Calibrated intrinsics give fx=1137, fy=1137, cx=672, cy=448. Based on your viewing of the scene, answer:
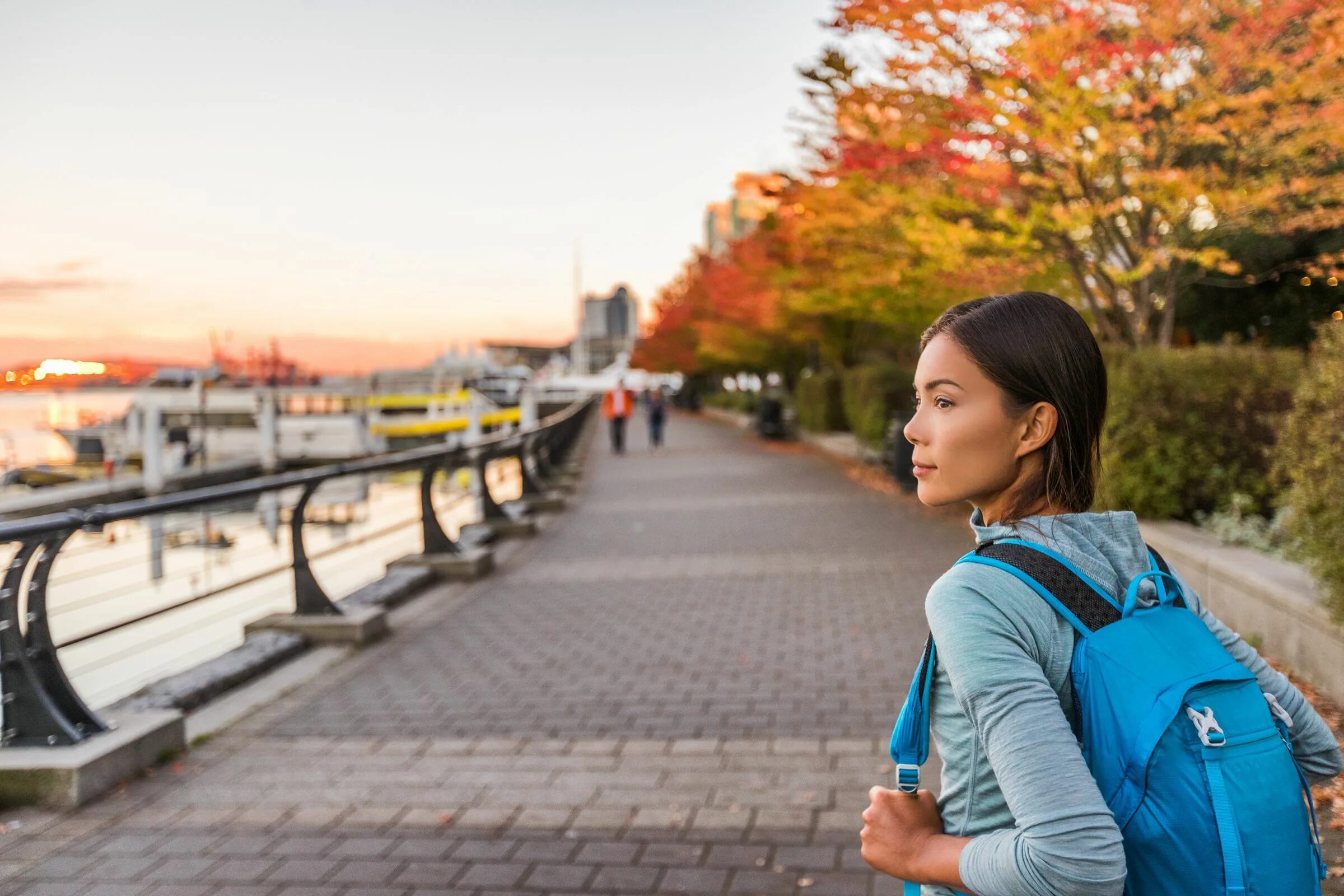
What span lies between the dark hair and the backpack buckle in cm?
33

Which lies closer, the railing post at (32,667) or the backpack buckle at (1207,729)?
the backpack buckle at (1207,729)

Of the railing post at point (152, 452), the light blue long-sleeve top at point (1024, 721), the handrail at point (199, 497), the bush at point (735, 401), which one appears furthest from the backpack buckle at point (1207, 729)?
the bush at point (735, 401)

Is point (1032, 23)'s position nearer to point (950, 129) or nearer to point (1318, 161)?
point (950, 129)

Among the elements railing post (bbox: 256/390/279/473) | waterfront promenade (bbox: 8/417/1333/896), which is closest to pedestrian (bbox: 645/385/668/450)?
railing post (bbox: 256/390/279/473)

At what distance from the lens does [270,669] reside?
284 inches

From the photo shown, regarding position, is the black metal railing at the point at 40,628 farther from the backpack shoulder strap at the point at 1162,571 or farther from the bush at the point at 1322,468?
the bush at the point at 1322,468

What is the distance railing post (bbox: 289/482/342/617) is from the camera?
25.3 ft

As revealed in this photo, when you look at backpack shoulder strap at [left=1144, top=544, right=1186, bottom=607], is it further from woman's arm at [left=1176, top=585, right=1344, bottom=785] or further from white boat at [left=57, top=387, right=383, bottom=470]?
white boat at [left=57, top=387, right=383, bottom=470]

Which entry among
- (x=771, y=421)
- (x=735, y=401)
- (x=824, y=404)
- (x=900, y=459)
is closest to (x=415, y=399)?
(x=735, y=401)

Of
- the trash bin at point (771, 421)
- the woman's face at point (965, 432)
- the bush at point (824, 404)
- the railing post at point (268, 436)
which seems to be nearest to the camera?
the woman's face at point (965, 432)

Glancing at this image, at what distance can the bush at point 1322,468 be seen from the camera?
5277mm

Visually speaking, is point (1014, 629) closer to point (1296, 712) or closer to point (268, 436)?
point (1296, 712)

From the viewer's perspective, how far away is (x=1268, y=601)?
6.30 m

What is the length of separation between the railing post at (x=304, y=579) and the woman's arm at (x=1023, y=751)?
6.85m
